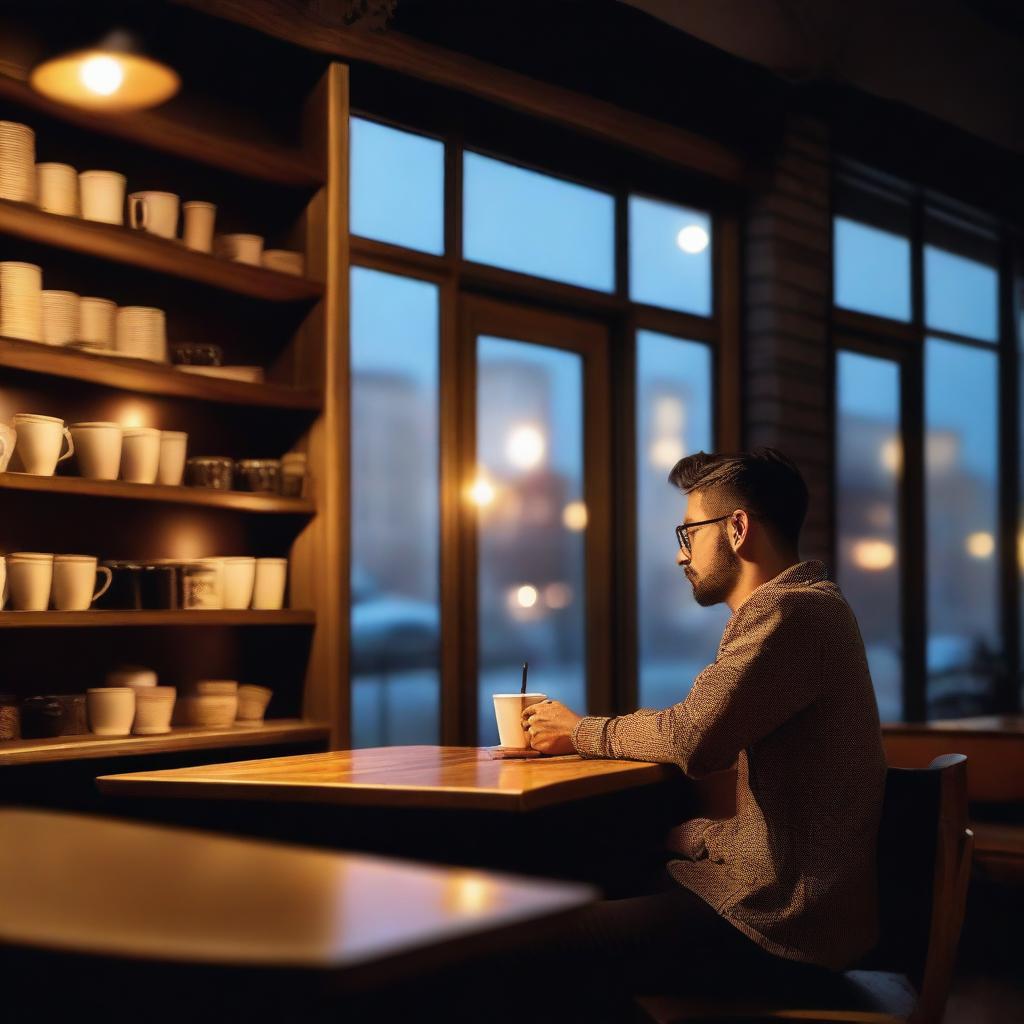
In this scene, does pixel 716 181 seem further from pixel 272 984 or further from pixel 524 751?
pixel 272 984

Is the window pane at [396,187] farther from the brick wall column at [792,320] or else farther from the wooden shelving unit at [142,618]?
the brick wall column at [792,320]

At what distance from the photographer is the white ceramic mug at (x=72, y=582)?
2.86 meters

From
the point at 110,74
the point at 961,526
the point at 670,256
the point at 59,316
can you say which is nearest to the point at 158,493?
the point at 59,316

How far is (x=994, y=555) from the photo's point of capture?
21.7ft

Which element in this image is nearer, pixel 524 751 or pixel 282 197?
pixel 524 751

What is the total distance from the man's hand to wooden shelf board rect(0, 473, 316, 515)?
43.9 inches

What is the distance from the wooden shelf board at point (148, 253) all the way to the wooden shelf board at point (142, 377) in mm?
256

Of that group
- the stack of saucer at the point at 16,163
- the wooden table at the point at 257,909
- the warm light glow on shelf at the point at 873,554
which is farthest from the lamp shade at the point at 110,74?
the warm light glow on shelf at the point at 873,554

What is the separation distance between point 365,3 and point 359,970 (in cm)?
316

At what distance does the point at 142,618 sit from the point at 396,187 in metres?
1.71

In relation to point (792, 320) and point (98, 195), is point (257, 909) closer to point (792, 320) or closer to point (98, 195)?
point (98, 195)

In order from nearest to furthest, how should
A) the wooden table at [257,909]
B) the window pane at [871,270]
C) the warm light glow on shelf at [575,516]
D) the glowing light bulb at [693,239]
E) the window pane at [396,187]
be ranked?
the wooden table at [257,909] → the window pane at [396,187] → the warm light glow on shelf at [575,516] → the glowing light bulb at [693,239] → the window pane at [871,270]

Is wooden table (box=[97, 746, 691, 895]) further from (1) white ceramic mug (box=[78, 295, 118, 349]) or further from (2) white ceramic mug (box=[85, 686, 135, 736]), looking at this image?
(1) white ceramic mug (box=[78, 295, 118, 349])

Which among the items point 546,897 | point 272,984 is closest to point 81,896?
point 272,984
